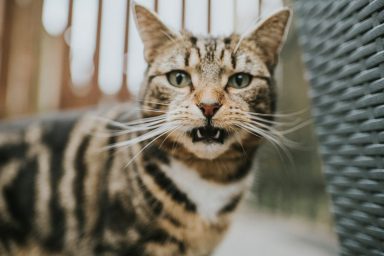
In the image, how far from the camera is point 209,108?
2.32 ft

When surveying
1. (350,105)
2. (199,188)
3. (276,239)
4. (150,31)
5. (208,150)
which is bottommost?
(276,239)

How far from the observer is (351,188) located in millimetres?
764

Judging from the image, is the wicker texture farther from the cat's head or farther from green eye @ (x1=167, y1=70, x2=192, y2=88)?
green eye @ (x1=167, y1=70, x2=192, y2=88)

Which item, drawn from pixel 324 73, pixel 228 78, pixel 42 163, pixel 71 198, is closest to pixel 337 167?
pixel 324 73

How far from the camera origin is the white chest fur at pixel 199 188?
0.83m

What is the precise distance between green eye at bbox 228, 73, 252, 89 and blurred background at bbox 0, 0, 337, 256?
0.13 metres

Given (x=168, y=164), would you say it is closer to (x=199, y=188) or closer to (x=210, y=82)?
(x=199, y=188)

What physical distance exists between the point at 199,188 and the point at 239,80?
0.90ft

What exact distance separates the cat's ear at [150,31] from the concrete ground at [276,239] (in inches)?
27.9

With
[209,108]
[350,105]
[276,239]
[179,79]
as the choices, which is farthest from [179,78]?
[276,239]

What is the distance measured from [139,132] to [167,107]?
0.13m

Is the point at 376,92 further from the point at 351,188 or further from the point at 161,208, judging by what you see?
the point at 161,208

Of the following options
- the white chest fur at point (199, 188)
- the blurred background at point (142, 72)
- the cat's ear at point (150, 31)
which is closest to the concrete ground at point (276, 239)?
the blurred background at point (142, 72)

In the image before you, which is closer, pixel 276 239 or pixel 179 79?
pixel 179 79
